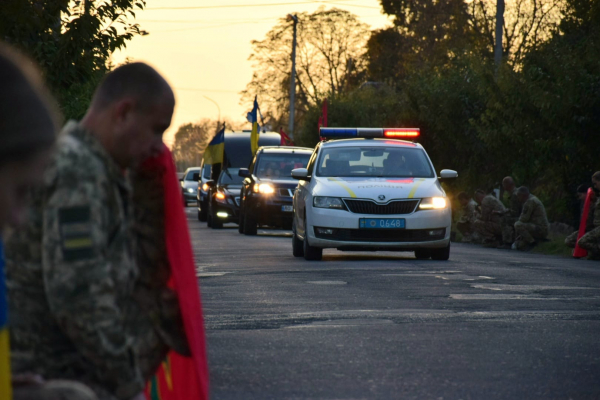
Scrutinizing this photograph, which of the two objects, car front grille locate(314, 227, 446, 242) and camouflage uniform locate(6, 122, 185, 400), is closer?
camouflage uniform locate(6, 122, 185, 400)

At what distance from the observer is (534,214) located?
69.3 ft

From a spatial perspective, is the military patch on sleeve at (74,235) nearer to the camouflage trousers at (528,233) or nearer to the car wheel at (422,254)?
the car wheel at (422,254)

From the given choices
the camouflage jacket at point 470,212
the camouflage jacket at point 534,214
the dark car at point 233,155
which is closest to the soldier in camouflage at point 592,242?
the camouflage jacket at point 534,214

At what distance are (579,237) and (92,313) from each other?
55.6 ft

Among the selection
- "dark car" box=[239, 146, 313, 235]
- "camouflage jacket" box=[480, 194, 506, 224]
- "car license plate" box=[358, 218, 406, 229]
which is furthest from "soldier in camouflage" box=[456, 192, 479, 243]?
"car license plate" box=[358, 218, 406, 229]

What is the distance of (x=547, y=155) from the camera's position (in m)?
23.8

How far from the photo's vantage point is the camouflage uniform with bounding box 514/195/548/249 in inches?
829

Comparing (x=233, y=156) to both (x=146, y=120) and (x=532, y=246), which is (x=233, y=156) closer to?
(x=532, y=246)

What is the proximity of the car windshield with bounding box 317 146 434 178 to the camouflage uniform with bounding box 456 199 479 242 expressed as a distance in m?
6.96

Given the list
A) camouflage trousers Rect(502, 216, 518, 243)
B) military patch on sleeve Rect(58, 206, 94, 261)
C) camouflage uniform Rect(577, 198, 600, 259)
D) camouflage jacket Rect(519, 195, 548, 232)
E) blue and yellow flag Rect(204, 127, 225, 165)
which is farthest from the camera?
blue and yellow flag Rect(204, 127, 225, 165)

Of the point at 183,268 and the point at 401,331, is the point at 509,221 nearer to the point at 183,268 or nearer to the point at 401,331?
the point at 401,331

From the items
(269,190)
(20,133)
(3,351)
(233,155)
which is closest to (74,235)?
(3,351)

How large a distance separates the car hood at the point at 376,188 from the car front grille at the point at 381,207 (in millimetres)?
74

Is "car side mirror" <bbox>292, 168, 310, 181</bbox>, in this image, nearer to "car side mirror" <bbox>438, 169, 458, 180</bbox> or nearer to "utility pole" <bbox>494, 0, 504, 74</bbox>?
"car side mirror" <bbox>438, 169, 458, 180</bbox>
